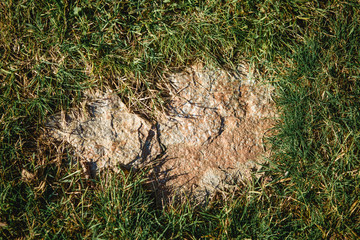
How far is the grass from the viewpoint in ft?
7.53

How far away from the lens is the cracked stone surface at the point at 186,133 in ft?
7.79

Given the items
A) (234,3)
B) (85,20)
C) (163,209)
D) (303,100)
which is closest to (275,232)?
(163,209)

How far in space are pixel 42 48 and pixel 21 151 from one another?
86cm

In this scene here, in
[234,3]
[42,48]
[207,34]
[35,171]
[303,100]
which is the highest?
[234,3]

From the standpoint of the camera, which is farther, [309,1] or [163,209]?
[309,1]

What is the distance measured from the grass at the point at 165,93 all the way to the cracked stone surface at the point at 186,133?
0.11 metres

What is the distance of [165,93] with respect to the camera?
8.08 feet

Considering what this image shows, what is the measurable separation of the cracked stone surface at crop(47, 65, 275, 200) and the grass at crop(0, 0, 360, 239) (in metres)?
0.11

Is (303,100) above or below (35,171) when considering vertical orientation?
above

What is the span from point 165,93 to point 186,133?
0.38 m

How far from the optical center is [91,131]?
2381mm

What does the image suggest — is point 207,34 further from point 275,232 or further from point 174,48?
point 275,232

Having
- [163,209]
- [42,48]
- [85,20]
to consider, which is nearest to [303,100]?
[163,209]

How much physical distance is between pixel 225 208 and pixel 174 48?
4.49ft
